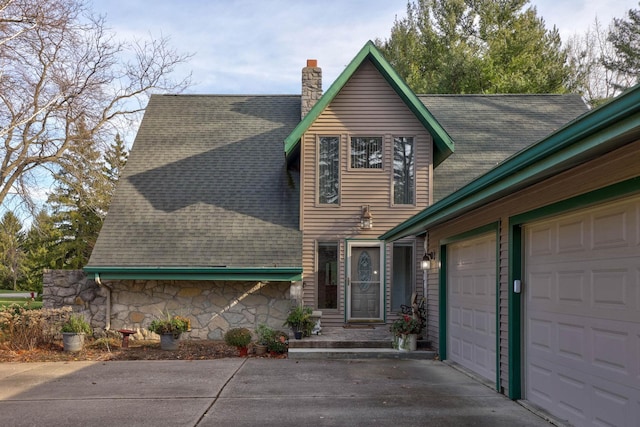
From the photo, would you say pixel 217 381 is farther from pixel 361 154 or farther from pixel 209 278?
pixel 361 154

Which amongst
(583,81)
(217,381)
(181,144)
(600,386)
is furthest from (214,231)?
(583,81)

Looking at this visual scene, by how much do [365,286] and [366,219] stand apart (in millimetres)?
1521

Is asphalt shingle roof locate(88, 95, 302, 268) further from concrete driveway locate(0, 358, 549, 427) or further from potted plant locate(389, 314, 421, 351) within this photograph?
concrete driveway locate(0, 358, 549, 427)

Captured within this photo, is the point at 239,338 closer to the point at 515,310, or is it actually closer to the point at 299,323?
the point at 299,323

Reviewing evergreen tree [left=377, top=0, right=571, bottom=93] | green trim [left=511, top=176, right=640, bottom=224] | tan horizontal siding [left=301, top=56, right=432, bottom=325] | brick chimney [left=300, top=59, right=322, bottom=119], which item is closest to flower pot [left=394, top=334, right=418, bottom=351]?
tan horizontal siding [left=301, top=56, right=432, bottom=325]

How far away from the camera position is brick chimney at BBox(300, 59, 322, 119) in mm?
15766

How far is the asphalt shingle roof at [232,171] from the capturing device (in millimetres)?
13594

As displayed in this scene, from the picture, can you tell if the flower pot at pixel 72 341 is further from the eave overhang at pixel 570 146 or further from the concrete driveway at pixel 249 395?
the eave overhang at pixel 570 146

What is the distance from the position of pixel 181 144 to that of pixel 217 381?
8637 mm

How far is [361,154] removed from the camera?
14406 millimetres

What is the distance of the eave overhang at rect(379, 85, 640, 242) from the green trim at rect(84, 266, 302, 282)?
636 centimetres

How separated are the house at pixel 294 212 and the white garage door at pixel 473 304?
2808 mm

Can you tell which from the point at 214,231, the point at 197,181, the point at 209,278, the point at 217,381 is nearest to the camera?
the point at 217,381

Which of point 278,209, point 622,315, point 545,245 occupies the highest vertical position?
point 278,209
